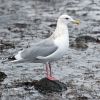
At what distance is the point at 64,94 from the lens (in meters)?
13.1

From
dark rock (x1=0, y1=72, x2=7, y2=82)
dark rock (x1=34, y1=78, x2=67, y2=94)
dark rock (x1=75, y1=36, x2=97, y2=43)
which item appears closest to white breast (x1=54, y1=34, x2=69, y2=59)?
dark rock (x1=34, y1=78, x2=67, y2=94)

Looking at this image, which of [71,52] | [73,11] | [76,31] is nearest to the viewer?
[71,52]

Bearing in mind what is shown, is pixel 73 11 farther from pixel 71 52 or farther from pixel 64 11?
pixel 71 52

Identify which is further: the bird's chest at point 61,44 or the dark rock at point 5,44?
the dark rock at point 5,44

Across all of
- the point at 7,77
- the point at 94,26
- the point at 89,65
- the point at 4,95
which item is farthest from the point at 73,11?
the point at 4,95

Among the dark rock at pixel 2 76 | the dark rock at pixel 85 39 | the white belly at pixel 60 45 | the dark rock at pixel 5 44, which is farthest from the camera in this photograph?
the dark rock at pixel 85 39

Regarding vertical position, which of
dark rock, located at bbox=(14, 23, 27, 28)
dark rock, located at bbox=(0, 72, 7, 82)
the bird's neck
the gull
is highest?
the bird's neck

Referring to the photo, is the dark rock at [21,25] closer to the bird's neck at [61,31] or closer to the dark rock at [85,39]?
the dark rock at [85,39]

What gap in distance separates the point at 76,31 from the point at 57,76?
8501mm

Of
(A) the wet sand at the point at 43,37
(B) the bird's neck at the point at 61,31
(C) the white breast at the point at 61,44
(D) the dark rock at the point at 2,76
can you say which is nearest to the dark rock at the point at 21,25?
(A) the wet sand at the point at 43,37

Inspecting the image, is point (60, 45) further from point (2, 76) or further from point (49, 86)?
point (2, 76)

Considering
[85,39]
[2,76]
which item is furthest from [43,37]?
[2,76]

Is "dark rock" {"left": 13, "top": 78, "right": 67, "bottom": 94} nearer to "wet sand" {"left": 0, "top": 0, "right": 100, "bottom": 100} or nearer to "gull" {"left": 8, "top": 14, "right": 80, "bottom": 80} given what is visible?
"wet sand" {"left": 0, "top": 0, "right": 100, "bottom": 100}

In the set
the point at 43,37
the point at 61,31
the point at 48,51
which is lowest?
the point at 43,37
